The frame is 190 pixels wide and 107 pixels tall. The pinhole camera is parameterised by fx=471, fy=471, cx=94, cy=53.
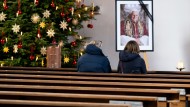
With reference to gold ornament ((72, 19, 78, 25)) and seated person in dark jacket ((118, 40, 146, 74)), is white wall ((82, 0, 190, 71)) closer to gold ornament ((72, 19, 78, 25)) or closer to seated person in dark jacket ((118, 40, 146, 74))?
gold ornament ((72, 19, 78, 25))

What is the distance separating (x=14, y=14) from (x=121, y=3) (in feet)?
9.32

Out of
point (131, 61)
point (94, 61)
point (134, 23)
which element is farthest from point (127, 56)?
point (134, 23)

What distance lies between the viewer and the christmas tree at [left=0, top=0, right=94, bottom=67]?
9.71 meters

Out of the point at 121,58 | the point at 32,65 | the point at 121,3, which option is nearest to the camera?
the point at 121,58

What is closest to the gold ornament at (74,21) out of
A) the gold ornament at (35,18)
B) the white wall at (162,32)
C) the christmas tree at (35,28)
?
the christmas tree at (35,28)

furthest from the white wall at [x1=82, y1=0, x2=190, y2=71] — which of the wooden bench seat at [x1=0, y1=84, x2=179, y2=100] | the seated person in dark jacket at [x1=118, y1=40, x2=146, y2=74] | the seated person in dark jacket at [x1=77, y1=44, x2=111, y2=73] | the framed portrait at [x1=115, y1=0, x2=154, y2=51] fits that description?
the wooden bench seat at [x1=0, y1=84, x2=179, y2=100]

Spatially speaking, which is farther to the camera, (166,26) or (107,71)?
(166,26)

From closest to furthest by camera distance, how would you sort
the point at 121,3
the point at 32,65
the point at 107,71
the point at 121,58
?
the point at 121,58, the point at 107,71, the point at 32,65, the point at 121,3

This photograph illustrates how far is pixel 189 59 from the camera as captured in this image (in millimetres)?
11672

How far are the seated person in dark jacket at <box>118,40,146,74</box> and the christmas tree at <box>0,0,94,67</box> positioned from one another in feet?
9.51

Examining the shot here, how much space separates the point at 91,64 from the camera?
23.6ft

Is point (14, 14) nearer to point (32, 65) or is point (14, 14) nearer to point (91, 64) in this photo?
point (32, 65)

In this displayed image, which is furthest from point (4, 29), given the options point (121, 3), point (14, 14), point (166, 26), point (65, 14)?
point (166, 26)

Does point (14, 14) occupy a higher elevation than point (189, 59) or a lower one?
higher
